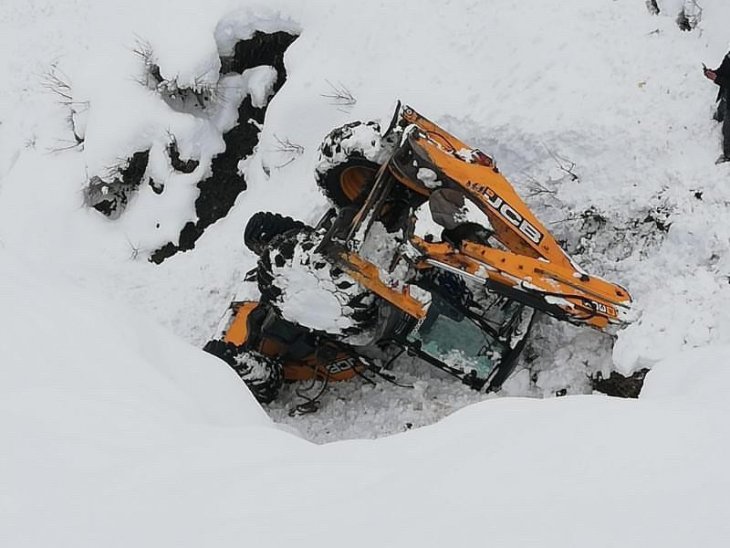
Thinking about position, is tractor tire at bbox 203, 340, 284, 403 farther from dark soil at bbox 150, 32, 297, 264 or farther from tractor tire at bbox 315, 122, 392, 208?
dark soil at bbox 150, 32, 297, 264

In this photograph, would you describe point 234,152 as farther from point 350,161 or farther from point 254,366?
point 254,366

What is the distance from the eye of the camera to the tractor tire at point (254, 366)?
6205 millimetres

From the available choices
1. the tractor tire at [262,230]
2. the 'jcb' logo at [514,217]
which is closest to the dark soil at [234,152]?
the tractor tire at [262,230]

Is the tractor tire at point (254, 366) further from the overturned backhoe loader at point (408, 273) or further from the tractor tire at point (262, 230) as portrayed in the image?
the tractor tire at point (262, 230)

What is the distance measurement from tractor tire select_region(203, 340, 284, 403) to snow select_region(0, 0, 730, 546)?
267 mm

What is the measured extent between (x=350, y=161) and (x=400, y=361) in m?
1.59

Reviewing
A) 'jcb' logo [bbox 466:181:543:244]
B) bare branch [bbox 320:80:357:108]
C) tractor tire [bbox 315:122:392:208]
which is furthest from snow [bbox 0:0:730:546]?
tractor tire [bbox 315:122:392:208]

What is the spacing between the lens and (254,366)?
625 centimetres

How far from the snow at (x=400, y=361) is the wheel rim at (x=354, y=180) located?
0.79 meters

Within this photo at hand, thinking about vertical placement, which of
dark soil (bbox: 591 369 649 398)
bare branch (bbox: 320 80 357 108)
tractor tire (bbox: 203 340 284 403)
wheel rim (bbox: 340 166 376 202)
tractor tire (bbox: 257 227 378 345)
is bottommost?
tractor tire (bbox: 203 340 284 403)

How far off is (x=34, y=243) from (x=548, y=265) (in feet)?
18.5

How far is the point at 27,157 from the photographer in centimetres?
959

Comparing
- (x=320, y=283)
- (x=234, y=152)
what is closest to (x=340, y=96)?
(x=234, y=152)

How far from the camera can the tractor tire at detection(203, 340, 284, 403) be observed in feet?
20.4
